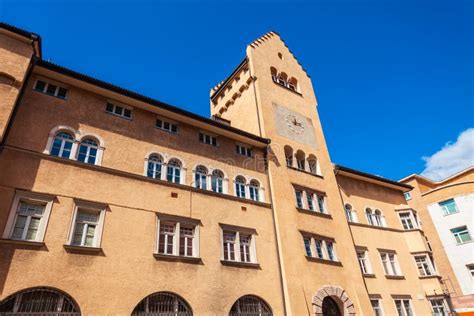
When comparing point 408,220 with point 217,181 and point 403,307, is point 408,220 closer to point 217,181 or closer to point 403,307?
point 403,307

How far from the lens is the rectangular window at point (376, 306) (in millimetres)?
20266

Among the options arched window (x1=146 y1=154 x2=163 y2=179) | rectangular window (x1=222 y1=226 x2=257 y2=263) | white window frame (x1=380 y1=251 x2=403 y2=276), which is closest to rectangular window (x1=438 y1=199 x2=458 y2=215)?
white window frame (x1=380 y1=251 x2=403 y2=276)

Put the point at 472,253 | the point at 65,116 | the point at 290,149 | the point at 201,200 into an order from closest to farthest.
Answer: the point at 65,116 < the point at 201,200 < the point at 290,149 < the point at 472,253

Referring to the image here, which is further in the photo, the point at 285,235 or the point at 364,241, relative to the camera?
the point at 364,241

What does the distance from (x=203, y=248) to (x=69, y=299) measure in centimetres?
588

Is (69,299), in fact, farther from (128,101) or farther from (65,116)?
(128,101)

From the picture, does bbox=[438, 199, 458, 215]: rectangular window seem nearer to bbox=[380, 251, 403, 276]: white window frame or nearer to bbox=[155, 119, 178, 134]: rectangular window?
bbox=[380, 251, 403, 276]: white window frame

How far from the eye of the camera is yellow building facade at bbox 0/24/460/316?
11836 mm

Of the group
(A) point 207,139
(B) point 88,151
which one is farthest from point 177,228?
(A) point 207,139

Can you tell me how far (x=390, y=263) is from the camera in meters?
23.3

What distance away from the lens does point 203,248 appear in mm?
15055

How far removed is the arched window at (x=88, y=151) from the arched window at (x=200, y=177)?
17.1ft

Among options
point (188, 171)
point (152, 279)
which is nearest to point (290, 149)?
point (188, 171)

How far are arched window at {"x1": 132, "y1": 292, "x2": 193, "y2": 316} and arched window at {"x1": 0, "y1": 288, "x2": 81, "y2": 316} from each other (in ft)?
7.73
